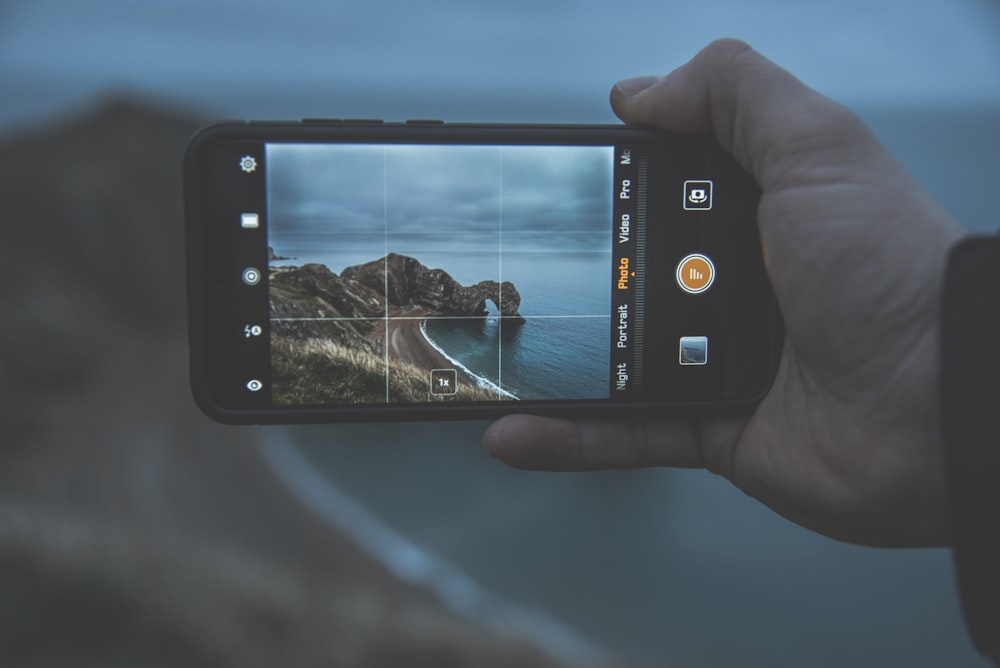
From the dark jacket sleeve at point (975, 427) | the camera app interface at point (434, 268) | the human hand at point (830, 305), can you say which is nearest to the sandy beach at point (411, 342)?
the camera app interface at point (434, 268)

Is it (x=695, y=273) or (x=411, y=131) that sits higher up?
(x=411, y=131)

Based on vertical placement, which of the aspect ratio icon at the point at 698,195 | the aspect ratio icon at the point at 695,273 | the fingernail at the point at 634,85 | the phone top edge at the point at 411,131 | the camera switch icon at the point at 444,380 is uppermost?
the fingernail at the point at 634,85

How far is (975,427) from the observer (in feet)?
2.49

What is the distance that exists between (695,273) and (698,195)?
0.12 metres

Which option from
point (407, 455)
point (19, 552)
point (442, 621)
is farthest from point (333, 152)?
point (407, 455)

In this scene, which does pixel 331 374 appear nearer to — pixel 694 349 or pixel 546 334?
pixel 546 334

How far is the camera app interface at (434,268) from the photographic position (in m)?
1.06

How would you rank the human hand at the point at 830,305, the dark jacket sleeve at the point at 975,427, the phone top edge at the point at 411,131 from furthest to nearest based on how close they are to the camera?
the phone top edge at the point at 411,131, the human hand at the point at 830,305, the dark jacket sleeve at the point at 975,427

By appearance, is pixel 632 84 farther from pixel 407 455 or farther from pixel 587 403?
pixel 407 455

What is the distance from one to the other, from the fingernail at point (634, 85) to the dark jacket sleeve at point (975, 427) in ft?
1.74

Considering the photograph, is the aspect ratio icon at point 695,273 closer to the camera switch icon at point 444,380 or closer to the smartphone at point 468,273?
the smartphone at point 468,273

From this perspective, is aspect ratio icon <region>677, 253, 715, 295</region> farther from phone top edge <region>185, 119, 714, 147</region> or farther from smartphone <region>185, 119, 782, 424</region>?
phone top edge <region>185, 119, 714, 147</region>

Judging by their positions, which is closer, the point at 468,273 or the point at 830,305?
the point at 830,305

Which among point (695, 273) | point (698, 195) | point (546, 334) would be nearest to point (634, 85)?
point (698, 195)
